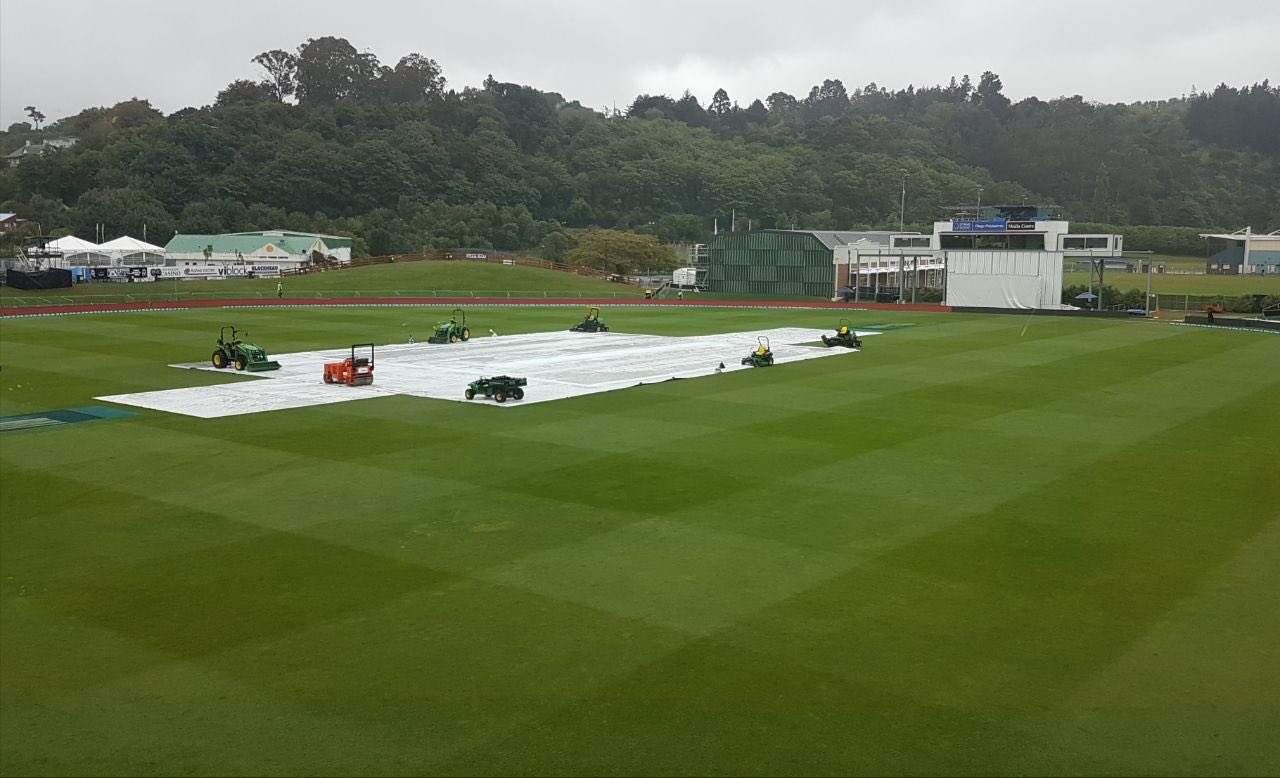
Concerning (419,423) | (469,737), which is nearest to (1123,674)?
(469,737)

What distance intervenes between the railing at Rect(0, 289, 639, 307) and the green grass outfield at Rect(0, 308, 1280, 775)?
56.3m

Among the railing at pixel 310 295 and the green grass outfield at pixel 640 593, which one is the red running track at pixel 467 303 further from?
the green grass outfield at pixel 640 593

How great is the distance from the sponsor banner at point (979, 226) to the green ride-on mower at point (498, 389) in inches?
2407

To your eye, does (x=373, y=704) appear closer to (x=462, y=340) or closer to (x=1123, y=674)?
(x=1123, y=674)

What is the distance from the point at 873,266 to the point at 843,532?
86555 mm

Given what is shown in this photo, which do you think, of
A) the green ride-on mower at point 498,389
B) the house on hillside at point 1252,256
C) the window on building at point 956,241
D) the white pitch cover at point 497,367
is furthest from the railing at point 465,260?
the green ride-on mower at point 498,389

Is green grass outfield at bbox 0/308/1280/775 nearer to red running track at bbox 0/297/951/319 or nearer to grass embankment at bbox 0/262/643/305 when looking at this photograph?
red running track at bbox 0/297/951/319

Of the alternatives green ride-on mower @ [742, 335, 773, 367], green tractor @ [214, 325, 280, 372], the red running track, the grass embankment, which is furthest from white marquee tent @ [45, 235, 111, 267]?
green ride-on mower @ [742, 335, 773, 367]

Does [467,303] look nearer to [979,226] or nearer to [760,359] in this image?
[979,226]

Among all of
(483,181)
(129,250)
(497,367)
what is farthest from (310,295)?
(483,181)

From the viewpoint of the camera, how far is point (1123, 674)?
11.6m

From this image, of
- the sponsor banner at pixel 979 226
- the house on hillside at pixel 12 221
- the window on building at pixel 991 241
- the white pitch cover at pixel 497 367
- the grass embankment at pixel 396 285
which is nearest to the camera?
the white pitch cover at pixel 497 367

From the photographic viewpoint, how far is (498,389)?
3062 centimetres

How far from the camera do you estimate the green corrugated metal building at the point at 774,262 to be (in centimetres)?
9619
